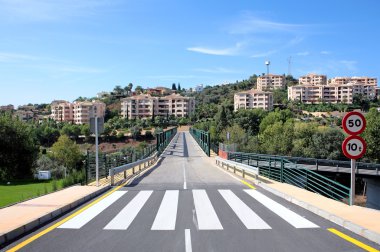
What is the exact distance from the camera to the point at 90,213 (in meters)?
9.96

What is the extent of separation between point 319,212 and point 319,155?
7180 centimetres

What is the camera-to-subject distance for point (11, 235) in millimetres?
7359

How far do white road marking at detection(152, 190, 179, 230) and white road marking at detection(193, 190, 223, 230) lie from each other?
0.60 m

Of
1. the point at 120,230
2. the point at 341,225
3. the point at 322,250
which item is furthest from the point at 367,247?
the point at 120,230

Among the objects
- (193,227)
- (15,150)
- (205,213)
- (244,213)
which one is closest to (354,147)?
(244,213)

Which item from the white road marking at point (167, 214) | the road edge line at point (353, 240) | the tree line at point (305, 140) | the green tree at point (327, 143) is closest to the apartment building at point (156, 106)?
the tree line at point (305, 140)

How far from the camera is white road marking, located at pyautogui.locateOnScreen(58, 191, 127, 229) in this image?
862 centimetres

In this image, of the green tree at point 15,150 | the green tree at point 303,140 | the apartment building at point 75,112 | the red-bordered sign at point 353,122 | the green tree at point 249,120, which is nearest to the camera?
the red-bordered sign at point 353,122

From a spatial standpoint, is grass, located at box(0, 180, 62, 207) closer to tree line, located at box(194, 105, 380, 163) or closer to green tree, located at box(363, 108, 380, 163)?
tree line, located at box(194, 105, 380, 163)

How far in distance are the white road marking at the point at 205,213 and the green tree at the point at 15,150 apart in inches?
1607

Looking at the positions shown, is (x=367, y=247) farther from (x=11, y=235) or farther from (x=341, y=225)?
(x=11, y=235)

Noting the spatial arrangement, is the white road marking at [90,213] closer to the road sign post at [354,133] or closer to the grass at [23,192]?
the grass at [23,192]

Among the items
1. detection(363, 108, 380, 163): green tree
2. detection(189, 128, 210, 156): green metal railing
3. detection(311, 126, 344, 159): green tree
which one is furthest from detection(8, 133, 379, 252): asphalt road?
detection(311, 126, 344, 159): green tree

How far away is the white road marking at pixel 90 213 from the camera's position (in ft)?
28.3
